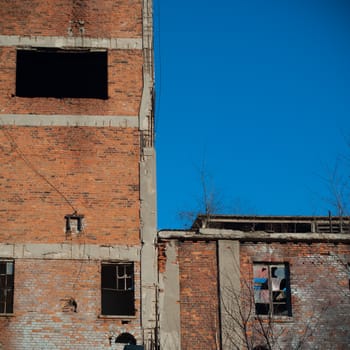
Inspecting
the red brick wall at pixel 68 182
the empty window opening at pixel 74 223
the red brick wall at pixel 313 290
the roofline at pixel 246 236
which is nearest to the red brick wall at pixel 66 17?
the red brick wall at pixel 68 182

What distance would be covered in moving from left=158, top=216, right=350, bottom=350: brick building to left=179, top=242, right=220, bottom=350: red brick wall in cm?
3

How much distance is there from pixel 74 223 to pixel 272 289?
6085 mm

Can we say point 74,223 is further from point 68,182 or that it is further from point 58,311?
point 58,311

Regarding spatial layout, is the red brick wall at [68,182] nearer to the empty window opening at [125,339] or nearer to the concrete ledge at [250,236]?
the concrete ledge at [250,236]

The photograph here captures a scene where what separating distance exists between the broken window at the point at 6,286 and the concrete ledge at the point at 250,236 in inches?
170

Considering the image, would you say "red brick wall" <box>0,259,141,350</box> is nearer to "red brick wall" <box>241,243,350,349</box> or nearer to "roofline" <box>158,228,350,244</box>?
"roofline" <box>158,228,350,244</box>

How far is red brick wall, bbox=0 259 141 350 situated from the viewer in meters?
21.8

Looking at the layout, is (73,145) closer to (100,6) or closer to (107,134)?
(107,134)

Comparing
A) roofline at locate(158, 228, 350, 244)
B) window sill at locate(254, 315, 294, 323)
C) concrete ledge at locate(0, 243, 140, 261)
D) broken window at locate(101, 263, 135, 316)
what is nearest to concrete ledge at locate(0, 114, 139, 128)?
roofline at locate(158, 228, 350, 244)

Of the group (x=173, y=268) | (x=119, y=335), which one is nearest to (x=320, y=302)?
(x=173, y=268)

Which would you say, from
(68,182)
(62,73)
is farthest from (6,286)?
(62,73)

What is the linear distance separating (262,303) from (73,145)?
7173mm

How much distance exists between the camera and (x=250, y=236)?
23.8 metres

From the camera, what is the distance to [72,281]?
22.5 metres
